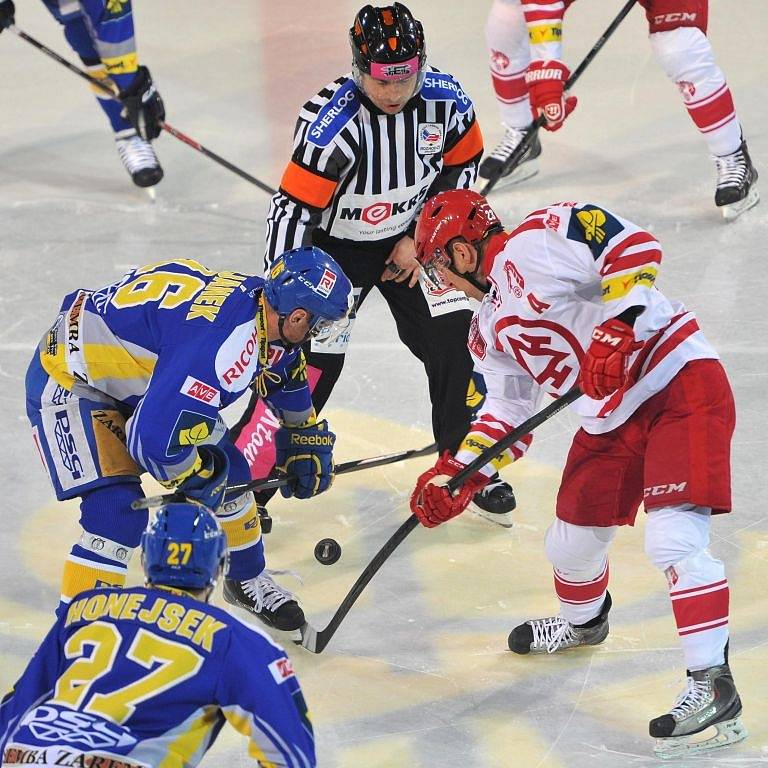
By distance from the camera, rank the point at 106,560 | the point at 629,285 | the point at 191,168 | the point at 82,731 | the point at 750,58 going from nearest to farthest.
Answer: the point at 82,731 < the point at 629,285 < the point at 106,560 < the point at 191,168 < the point at 750,58

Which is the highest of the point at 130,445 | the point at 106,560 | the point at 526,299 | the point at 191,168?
the point at 526,299

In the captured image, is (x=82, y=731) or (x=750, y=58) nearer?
(x=82, y=731)

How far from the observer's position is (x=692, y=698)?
3.09m

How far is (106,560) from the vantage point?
327cm

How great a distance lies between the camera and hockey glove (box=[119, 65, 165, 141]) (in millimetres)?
6062

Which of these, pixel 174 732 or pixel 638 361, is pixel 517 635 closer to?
pixel 638 361

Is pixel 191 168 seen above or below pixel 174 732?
Result: below

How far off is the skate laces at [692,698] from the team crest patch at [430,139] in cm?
162

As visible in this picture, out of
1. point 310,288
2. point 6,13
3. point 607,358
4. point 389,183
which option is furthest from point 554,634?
point 6,13

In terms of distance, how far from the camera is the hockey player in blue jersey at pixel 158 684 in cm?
228

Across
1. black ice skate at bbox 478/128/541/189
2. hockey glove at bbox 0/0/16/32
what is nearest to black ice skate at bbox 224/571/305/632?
black ice skate at bbox 478/128/541/189

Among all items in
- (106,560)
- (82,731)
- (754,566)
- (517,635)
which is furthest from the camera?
(754,566)

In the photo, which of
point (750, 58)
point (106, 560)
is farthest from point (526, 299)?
point (750, 58)

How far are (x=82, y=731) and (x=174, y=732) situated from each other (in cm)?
15
